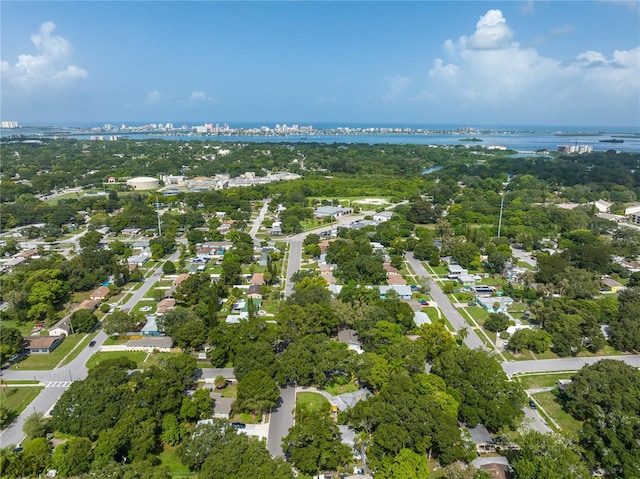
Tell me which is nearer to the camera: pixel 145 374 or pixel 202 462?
pixel 202 462

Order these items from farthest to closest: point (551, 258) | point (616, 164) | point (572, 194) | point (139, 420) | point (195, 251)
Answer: point (616, 164) < point (572, 194) < point (195, 251) < point (551, 258) < point (139, 420)

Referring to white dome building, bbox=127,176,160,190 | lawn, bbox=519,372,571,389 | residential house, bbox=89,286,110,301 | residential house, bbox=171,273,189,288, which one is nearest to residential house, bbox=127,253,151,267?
residential house, bbox=171,273,189,288

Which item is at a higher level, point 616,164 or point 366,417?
point 616,164

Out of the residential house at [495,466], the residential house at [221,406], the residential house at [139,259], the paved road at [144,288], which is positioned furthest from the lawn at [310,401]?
the residential house at [139,259]

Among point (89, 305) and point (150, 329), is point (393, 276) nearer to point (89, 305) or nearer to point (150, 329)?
point (150, 329)

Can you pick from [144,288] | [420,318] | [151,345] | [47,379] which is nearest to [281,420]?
[151,345]

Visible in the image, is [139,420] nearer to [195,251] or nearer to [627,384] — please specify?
[627,384]

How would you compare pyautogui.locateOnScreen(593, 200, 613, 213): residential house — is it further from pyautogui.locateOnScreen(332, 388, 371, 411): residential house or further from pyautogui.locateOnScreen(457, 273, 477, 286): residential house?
pyautogui.locateOnScreen(332, 388, 371, 411): residential house

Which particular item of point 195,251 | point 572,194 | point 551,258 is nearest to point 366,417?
point 551,258

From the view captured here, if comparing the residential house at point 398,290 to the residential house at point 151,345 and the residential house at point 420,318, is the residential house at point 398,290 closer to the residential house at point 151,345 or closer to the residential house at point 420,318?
the residential house at point 420,318
